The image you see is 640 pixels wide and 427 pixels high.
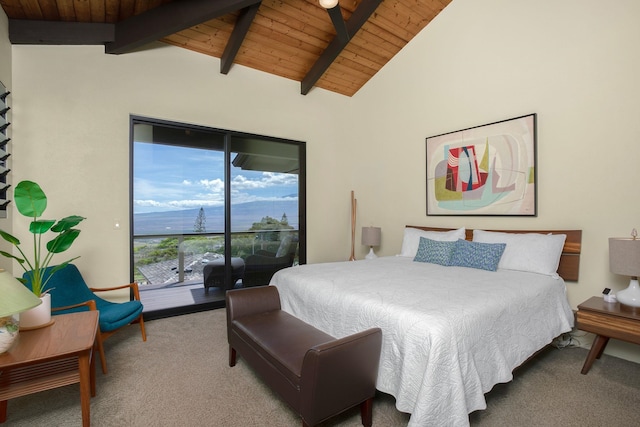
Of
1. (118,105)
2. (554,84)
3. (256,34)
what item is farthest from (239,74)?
(554,84)

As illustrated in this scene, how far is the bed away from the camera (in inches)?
58.3

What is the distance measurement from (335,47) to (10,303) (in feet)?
13.1

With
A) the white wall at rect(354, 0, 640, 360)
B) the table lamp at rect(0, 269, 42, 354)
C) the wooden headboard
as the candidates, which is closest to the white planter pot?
the table lamp at rect(0, 269, 42, 354)

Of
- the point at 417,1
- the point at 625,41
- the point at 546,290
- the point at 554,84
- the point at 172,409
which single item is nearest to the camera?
the point at 172,409

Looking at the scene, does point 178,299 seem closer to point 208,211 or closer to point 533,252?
point 208,211

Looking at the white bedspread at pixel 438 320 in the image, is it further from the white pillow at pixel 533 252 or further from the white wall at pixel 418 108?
the white wall at pixel 418 108

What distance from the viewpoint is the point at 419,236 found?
12.5 ft

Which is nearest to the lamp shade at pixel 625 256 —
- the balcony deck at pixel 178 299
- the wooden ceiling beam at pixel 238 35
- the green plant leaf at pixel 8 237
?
the wooden ceiling beam at pixel 238 35

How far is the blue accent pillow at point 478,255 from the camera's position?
287 centimetres

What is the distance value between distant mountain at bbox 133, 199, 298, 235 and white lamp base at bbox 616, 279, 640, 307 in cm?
373

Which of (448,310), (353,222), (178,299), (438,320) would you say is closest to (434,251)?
(448,310)

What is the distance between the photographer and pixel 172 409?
190 cm

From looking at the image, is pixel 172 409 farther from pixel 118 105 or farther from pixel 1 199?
pixel 118 105

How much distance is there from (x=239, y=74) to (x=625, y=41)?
4.13 metres
